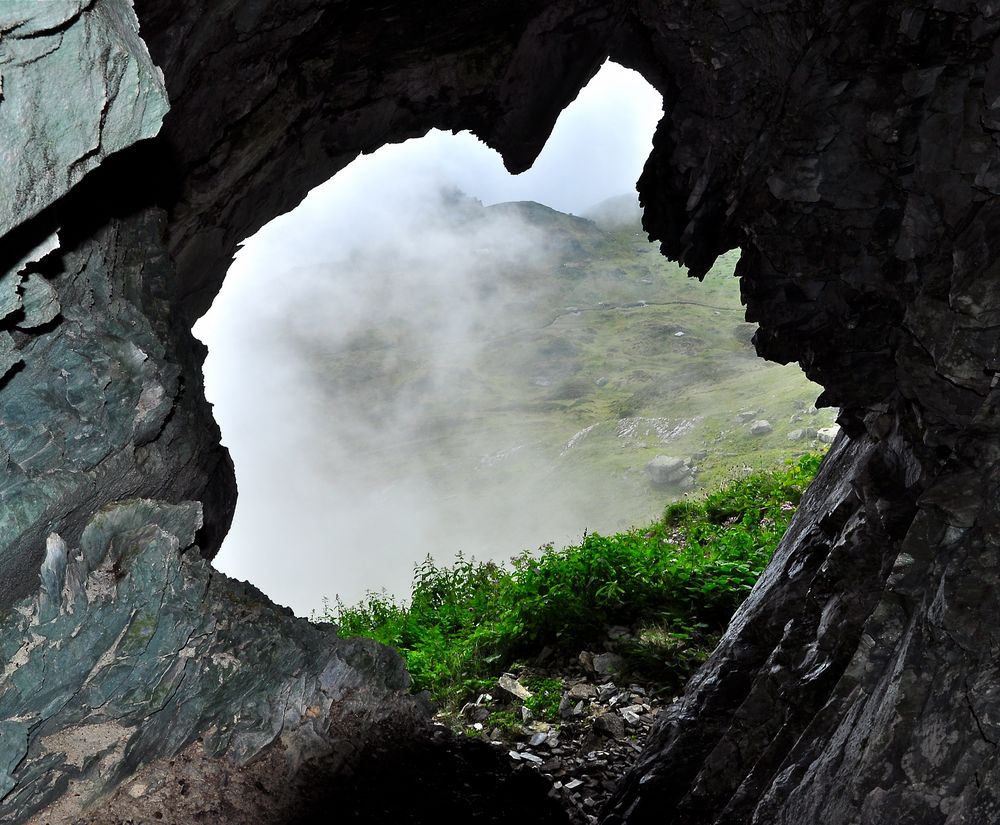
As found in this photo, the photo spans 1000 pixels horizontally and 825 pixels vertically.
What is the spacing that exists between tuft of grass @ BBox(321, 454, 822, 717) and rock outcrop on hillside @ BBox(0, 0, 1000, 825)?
2915mm

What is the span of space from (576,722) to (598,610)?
2.32 meters

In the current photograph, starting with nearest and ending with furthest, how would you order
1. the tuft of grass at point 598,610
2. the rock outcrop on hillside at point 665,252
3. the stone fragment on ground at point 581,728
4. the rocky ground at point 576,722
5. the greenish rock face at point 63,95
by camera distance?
the greenish rock face at point 63,95, the rock outcrop on hillside at point 665,252, the stone fragment on ground at point 581,728, the rocky ground at point 576,722, the tuft of grass at point 598,610

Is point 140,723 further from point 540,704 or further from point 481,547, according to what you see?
point 481,547

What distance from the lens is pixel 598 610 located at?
11.5m

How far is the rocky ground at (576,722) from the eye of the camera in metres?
8.12

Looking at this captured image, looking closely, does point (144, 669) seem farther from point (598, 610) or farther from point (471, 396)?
point (471, 396)

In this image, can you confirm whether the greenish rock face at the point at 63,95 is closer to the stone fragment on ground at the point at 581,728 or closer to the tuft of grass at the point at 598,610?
the stone fragment on ground at the point at 581,728

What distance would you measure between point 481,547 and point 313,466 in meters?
16.3

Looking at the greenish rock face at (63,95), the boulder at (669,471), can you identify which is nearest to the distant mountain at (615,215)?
the boulder at (669,471)

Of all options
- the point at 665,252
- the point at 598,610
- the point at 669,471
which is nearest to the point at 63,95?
the point at 665,252

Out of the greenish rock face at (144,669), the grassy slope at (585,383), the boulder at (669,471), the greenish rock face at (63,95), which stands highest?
the grassy slope at (585,383)

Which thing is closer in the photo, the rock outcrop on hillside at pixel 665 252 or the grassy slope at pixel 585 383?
Result: the rock outcrop on hillside at pixel 665 252

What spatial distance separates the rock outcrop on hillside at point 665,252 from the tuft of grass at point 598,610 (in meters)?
2.91

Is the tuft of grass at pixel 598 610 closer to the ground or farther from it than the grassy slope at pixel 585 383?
closer to the ground
